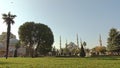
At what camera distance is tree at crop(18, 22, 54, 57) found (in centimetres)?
9206

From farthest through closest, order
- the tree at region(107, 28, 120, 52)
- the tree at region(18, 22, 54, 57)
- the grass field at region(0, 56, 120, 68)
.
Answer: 1. the tree at region(107, 28, 120, 52)
2. the tree at region(18, 22, 54, 57)
3. the grass field at region(0, 56, 120, 68)

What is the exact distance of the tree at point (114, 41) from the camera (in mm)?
101688

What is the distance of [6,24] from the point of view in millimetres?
78875

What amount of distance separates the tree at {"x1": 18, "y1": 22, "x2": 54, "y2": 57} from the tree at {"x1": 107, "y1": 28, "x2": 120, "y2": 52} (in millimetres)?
26195

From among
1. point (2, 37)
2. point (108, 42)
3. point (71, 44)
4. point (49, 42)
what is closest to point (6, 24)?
point (49, 42)

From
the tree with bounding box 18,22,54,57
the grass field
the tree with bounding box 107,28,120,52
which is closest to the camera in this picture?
the grass field

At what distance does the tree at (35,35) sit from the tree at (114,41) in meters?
26.2

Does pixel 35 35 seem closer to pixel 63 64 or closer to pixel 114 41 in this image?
pixel 114 41

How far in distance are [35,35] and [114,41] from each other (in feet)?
112

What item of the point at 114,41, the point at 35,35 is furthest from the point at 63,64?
the point at 114,41

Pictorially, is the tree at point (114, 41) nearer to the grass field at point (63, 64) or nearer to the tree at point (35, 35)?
the tree at point (35, 35)

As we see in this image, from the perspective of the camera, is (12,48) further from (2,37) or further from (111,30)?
(111,30)

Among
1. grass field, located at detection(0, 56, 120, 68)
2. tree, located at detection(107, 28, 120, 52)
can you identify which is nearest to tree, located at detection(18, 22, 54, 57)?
tree, located at detection(107, 28, 120, 52)

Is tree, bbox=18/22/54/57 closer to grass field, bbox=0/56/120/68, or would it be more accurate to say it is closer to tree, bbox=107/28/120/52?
tree, bbox=107/28/120/52
